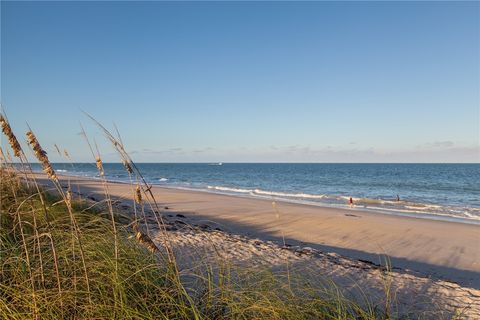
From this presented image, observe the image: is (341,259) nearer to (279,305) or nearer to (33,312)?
(279,305)

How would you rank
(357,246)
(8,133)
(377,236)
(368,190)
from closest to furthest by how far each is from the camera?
(8,133), (357,246), (377,236), (368,190)

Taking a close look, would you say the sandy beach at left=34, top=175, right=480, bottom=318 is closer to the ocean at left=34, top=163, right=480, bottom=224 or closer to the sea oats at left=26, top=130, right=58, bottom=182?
the sea oats at left=26, top=130, right=58, bottom=182

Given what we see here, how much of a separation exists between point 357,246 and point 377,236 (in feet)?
6.16

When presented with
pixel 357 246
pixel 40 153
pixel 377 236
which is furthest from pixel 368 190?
pixel 40 153

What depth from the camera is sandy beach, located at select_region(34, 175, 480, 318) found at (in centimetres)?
601

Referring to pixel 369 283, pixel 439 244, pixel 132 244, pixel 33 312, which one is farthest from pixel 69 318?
pixel 439 244

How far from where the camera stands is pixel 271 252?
7.40 m

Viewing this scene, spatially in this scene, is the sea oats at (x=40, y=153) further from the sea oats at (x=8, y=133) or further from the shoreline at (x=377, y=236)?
the shoreline at (x=377, y=236)

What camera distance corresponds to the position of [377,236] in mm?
12070

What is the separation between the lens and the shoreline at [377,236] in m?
9.03

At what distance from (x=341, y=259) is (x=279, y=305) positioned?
550cm

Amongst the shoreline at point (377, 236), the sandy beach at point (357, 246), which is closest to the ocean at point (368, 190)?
the sandy beach at point (357, 246)

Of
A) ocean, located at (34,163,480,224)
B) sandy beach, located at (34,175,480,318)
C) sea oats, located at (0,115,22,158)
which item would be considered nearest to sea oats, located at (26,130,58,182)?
sea oats, located at (0,115,22,158)

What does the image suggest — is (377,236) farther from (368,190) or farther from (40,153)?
(368,190)
